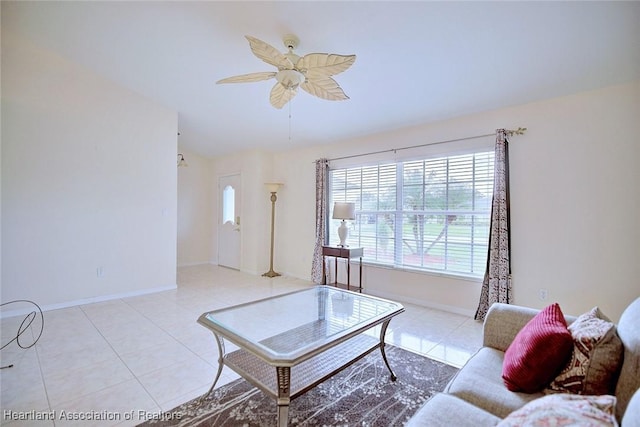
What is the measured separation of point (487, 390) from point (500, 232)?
2.24 metres

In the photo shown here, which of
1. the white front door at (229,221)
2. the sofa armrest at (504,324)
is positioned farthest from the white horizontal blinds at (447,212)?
the white front door at (229,221)

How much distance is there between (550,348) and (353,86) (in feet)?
9.43

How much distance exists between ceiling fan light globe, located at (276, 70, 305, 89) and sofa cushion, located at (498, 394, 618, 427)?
218 centimetres

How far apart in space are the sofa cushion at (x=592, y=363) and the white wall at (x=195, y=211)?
6.40 metres

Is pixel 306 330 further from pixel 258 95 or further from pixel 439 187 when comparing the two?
pixel 258 95

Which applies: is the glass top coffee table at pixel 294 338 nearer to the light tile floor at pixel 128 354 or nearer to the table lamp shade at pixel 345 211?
the light tile floor at pixel 128 354

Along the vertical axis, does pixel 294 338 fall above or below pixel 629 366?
below

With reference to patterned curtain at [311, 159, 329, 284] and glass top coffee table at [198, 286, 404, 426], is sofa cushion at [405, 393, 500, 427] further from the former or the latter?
patterned curtain at [311, 159, 329, 284]

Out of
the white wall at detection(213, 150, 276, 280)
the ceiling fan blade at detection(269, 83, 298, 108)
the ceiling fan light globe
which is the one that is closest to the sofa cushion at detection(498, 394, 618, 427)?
the ceiling fan light globe

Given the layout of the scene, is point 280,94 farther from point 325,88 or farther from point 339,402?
point 339,402

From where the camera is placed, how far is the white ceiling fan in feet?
6.10

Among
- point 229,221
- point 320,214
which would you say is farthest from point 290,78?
point 229,221

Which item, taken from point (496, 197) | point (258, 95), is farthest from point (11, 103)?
point (496, 197)

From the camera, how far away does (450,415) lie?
106 cm
